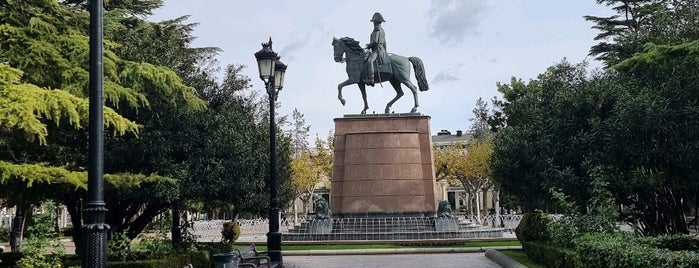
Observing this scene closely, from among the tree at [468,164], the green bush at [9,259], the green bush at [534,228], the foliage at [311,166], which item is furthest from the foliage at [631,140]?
the foliage at [311,166]

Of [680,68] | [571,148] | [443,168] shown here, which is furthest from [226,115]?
[443,168]

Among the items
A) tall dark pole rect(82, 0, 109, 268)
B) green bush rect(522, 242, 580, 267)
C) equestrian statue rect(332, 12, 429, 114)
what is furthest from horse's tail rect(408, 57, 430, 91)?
tall dark pole rect(82, 0, 109, 268)

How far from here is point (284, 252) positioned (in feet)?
76.3

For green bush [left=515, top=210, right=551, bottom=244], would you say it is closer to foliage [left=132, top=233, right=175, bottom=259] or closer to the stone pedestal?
the stone pedestal

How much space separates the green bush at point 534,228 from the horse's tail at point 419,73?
439 inches

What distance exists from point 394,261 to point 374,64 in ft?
37.0

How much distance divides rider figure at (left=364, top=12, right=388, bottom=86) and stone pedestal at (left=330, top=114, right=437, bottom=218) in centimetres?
175

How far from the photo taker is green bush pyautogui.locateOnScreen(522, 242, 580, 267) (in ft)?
42.6

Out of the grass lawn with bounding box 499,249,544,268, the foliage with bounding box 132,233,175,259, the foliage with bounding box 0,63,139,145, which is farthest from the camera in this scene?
the grass lawn with bounding box 499,249,544,268

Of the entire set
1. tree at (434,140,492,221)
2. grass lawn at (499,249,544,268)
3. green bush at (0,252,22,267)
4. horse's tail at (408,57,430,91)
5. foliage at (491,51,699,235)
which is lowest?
grass lawn at (499,249,544,268)

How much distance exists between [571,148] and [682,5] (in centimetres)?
824

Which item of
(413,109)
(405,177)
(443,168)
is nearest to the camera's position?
(405,177)

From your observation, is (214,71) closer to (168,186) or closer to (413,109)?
(413,109)

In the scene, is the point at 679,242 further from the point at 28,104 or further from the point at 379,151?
the point at 379,151
